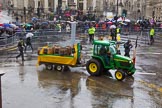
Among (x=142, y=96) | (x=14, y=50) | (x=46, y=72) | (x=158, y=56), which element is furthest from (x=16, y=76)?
(x=158, y=56)

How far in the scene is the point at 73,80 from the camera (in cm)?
2097

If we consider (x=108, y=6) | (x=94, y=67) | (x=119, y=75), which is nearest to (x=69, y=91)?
(x=119, y=75)

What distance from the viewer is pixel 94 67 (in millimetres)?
22141

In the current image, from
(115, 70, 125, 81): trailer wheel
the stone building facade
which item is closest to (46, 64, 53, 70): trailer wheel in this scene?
(115, 70, 125, 81): trailer wheel

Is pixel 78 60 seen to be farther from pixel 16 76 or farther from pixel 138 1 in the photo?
pixel 138 1

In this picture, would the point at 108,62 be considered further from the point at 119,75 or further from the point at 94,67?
the point at 119,75

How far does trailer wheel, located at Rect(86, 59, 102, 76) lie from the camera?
71.9ft

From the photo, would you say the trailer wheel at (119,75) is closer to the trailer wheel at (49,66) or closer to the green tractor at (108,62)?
the green tractor at (108,62)

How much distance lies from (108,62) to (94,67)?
2.79ft

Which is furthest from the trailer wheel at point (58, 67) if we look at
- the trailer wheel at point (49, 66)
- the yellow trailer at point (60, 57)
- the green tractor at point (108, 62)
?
the green tractor at point (108, 62)

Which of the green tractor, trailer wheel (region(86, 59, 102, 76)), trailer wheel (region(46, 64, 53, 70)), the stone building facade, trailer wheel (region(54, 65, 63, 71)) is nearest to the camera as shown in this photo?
the green tractor

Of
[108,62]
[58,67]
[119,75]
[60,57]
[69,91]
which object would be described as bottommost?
[69,91]

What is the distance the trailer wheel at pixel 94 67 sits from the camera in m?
21.9

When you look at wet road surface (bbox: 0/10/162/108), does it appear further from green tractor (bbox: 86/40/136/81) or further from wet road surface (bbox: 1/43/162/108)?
green tractor (bbox: 86/40/136/81)
